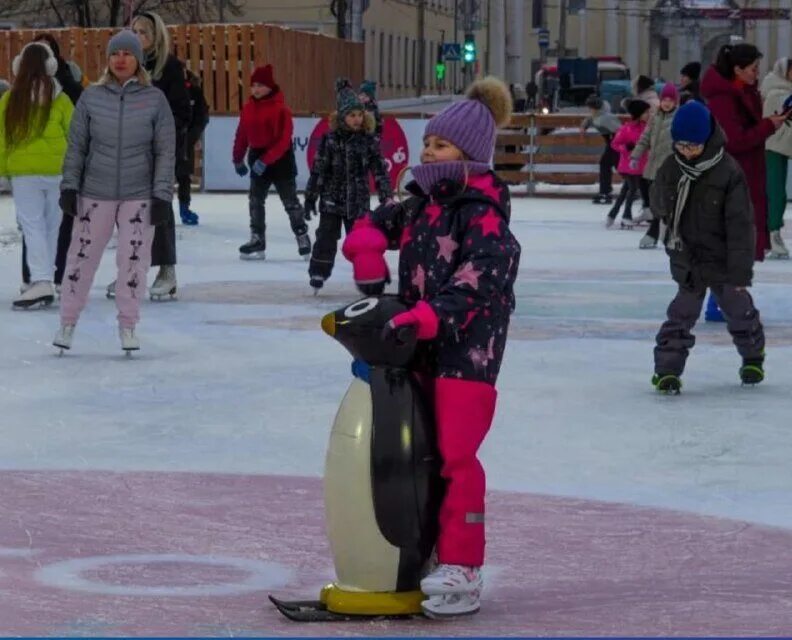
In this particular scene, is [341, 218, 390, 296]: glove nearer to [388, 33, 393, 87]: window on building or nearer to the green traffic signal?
the green traffic signal

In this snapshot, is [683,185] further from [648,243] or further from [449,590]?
[648,243]

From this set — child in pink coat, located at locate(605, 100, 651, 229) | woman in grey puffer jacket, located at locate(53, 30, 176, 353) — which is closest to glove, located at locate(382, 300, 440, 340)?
woman in grey puffer jacket, located at locate(53, 30, 176, 353)

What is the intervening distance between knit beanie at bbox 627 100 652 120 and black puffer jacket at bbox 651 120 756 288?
1206cm

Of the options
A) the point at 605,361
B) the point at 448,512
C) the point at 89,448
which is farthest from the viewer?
the point at 605,361

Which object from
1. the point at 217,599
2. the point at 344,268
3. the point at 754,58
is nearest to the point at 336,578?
the point at 217,599

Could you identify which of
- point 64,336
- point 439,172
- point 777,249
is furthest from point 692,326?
point 777,249

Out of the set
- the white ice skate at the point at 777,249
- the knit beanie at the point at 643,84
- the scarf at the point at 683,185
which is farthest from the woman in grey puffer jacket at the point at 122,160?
the knit beanie at the point at 643,84

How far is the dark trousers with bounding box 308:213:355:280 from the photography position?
13.2m

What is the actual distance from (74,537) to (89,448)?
65.3 inches

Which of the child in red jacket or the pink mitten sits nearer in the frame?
the pink mitten

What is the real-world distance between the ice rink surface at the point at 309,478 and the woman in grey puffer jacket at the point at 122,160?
0.64 meters

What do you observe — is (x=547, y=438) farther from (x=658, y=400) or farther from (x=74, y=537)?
(x=74, y=537)

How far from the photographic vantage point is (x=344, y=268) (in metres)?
15.7

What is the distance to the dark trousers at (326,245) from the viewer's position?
43.5 ft
